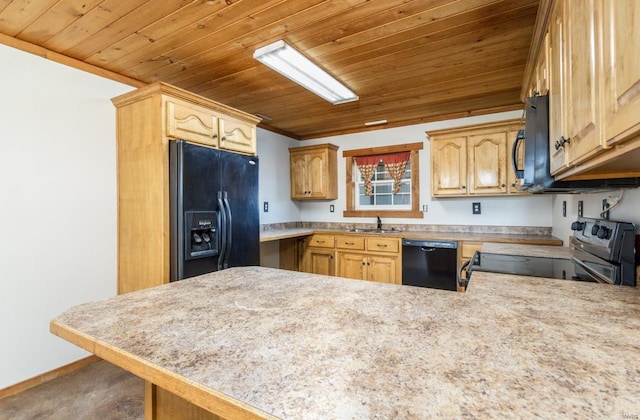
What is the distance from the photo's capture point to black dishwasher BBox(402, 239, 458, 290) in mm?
3234

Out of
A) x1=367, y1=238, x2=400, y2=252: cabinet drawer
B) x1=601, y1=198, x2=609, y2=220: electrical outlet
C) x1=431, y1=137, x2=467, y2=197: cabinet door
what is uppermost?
x1=431, y1=137, x2=467, y2=197: cabinet door

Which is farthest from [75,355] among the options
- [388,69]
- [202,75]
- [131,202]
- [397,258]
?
[388,69]

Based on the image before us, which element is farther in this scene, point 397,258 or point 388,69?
point 397,258

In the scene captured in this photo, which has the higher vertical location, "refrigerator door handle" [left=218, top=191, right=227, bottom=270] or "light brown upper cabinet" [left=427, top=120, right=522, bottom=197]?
"light brown upper cabinet" [left=427, top=120, right=522, bottom=197]

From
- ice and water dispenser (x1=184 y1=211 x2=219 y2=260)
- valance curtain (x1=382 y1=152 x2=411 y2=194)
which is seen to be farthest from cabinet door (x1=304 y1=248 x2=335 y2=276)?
ice and water dispenser (x1=184 y1=211 x2=219 y2=260)

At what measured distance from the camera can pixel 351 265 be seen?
3846mm

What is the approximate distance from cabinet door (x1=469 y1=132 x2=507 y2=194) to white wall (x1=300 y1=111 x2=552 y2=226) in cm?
31

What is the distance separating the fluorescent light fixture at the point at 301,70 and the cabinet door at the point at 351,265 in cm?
183

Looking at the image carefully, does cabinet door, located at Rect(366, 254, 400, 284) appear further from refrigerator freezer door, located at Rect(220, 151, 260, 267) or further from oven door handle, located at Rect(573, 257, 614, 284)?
oven door handle, located at Rect(573, 257, 614, 284)

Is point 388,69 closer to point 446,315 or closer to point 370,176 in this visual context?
point 370,176

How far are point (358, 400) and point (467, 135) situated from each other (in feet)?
11.6

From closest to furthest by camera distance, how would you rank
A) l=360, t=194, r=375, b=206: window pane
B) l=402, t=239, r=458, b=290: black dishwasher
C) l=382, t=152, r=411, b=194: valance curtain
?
l=402, t=239, r=458, b=290: black dishwasher → l=382, t=152, r=411, b=194: valance curtain → l=360, t=194, r=375, b=206: window pane

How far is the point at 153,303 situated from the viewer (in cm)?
102

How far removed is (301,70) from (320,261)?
2404mm
